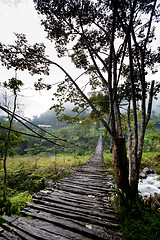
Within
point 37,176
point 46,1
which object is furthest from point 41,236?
point 37,176

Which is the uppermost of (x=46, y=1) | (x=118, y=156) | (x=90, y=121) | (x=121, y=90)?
(x=46, y=1)

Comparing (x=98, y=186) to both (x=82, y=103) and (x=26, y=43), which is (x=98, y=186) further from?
(x=26, y=43)

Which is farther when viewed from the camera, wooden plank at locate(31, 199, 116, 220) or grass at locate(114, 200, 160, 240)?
wooden plank at locate(31, 199, 116, 220)

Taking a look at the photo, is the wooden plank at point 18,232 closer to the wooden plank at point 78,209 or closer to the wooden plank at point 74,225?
the wooden plank at point 74,225

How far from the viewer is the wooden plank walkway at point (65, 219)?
1299 millimetres

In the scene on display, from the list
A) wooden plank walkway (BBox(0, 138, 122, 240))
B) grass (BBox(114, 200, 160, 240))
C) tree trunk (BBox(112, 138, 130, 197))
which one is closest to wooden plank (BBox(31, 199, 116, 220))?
wooden plank walkway (BBox(0, 138, 122, 240))

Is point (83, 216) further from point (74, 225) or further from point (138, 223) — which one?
point (138, 223)

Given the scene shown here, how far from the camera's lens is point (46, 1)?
8.48ft

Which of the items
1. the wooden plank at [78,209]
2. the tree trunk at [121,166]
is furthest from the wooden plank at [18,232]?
the tree trunk at [121,166]

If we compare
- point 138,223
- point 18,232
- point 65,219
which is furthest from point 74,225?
point 138,223

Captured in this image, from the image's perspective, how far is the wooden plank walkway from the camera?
1.30 meters

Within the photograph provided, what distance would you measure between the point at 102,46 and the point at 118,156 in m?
3.74

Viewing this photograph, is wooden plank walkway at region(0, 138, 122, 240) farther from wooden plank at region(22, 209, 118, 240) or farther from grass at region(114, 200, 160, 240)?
grass at region(114, 200, 160, 240)

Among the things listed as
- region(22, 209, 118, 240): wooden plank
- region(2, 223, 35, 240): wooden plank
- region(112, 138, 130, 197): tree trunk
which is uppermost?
region(112, 138, 130, 197): tree trunk
